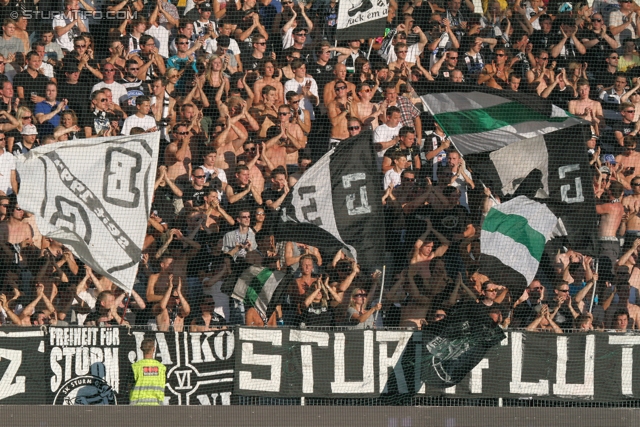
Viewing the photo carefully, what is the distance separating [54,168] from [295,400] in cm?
339

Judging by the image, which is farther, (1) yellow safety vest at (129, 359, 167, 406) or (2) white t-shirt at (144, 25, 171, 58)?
(2) white t-shirt at (144, 25, 171, 58)

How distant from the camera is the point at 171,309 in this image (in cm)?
1134

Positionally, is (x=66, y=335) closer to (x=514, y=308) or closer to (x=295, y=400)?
(x=295, y=400)

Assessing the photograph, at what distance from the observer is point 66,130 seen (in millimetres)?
12352

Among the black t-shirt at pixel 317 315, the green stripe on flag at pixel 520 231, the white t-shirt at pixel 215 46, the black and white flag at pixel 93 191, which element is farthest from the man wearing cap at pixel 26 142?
the green stripe on flag at pixel 520 231

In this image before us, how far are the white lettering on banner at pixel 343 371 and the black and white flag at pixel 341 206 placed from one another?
0.96 m

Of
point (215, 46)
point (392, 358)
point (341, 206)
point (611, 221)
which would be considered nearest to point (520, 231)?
point (611, 221)

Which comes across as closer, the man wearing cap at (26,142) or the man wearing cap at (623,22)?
the man wearing cap at (26,142)

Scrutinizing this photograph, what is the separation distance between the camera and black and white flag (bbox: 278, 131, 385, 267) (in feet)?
38.2

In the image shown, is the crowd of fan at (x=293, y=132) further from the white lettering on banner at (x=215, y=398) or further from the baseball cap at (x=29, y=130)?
the white lettering on banner at (x=215, y=398)

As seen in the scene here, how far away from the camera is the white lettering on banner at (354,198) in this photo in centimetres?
1173

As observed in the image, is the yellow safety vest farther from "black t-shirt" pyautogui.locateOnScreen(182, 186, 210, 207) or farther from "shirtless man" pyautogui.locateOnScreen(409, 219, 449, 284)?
"shirtless man" pyautogui.locateOnScreen(409, 219, 449, 284)

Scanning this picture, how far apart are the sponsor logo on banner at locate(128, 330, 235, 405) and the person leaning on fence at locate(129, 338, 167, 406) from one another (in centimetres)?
17

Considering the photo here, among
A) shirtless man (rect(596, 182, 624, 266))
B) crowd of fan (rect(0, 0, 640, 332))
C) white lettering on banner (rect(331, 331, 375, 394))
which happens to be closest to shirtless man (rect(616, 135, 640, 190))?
crowd of fan (rect(0, 0, 640, 332))
